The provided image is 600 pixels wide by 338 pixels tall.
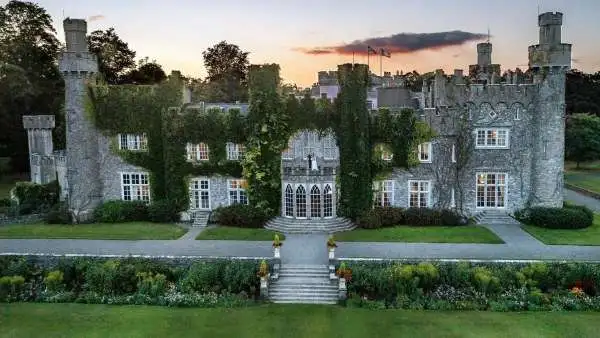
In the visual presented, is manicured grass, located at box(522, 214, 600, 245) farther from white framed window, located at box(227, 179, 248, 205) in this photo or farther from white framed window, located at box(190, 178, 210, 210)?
white framed window, located at box(190, 178, 210, 210)

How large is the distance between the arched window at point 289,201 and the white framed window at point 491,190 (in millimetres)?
11212

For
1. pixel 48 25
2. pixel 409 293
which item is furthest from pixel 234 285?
pixel 48 25

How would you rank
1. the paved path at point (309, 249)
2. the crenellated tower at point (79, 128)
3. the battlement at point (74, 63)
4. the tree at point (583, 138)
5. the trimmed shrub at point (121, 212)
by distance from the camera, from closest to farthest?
1. the paved path at point (309, 249)
2. the battlement at point (74, 63)
3. the crenellated tower at point (79, 128)
4. the trimmed shrub at point (121, 212)
5. the tree at point (583, 138)

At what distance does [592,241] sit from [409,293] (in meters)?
11.5

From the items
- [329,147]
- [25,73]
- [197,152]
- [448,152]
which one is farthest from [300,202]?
[25,73]

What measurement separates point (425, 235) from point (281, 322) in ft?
39.3

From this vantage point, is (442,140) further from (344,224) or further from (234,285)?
(234,285)

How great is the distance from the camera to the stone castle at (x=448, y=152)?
33031mm

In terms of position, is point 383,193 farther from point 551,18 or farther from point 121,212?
point 121,212

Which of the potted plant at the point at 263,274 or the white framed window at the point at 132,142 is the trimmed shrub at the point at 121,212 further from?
the potted plant at the point at 263,274

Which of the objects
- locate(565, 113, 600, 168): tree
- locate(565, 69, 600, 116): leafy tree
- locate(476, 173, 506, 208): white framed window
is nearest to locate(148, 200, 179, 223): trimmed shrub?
locate(476, 173, 506, 208): white framed window

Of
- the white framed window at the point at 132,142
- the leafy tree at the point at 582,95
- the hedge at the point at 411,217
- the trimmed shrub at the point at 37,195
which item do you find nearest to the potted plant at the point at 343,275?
the hedge at the point at 411,217

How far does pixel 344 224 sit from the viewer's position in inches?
1293

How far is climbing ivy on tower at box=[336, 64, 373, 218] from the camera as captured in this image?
33.0 metres
